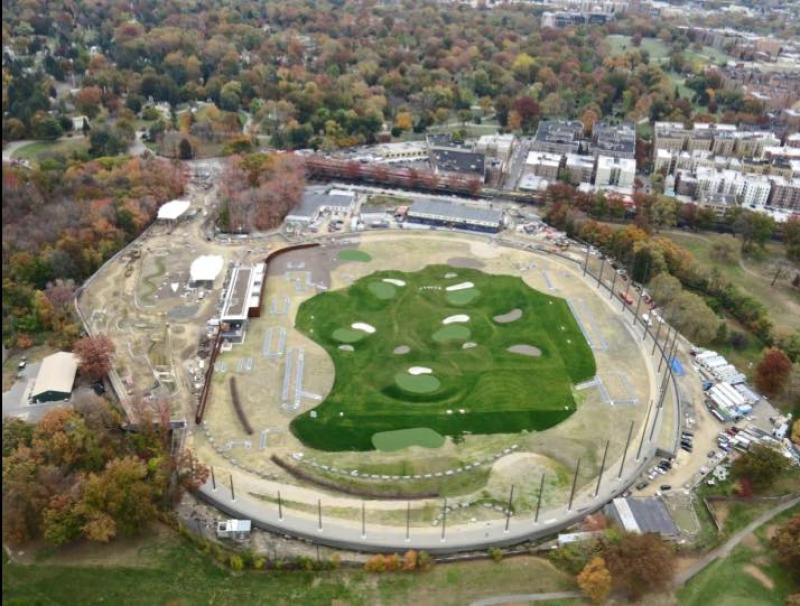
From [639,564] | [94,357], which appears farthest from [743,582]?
[94,357]

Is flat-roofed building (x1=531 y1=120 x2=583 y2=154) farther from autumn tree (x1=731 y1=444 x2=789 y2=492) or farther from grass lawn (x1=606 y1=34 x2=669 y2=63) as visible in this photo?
autumn tree (x1=731 y1=444 x2=789 y2=492)

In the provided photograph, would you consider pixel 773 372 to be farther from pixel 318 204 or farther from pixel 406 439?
pixel 318 204

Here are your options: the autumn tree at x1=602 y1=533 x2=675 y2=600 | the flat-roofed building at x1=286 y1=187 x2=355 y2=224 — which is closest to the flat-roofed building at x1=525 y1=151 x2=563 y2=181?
the flat-roofed building at x1=286 y1=187 x2=355 y2=224

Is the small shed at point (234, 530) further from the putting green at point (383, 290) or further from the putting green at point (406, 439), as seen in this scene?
the putting green at point (383, 290)

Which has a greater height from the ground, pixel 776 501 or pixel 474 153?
pixel 474 153

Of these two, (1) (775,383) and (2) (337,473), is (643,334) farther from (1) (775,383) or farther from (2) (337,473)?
(2) (337,473)

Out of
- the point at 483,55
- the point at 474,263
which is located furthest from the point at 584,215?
the point at 483,55

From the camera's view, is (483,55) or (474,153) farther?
(483,55)

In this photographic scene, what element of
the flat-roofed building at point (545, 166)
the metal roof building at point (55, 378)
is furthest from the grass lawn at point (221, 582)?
the flat-roofed building at point (545, 166)
